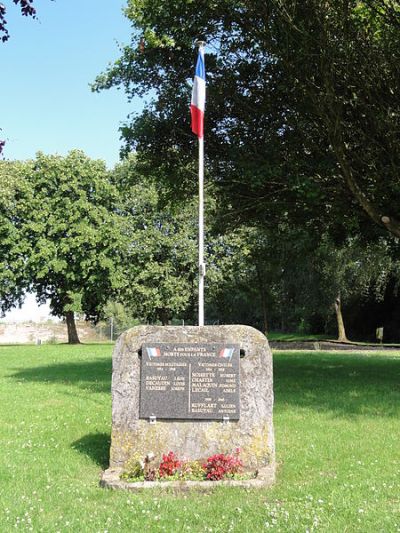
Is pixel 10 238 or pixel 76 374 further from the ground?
pixel 10 238

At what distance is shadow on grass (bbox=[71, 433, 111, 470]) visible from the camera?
770cm

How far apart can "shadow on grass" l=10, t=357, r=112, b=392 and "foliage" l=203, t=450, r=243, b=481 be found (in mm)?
7443

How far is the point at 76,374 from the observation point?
17.7 meters

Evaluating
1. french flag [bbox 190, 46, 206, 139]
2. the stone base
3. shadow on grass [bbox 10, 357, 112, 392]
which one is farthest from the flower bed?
shadow on grass [bbox 10, 357, 112, 392]

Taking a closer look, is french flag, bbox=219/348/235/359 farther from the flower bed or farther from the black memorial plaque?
the flower bed

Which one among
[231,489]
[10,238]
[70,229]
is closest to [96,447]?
[231,489]

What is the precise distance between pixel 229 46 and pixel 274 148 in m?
3.09

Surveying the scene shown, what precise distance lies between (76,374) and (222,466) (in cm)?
1172

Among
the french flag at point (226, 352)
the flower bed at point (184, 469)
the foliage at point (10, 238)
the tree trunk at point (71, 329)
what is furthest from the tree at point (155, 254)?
the flower bed at point (184, 469)

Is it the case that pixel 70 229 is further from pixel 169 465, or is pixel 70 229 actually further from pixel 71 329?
pixel 169 465

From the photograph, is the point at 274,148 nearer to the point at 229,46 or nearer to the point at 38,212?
the point at 229,46

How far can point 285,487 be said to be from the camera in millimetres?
6344

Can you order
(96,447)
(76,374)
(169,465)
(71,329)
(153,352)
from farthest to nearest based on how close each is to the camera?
(71,329)
(76,374)
(96,447)
(153,352)
(169,465)

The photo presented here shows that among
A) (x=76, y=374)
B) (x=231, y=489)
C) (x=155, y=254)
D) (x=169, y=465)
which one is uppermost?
(x=155, y=254)
